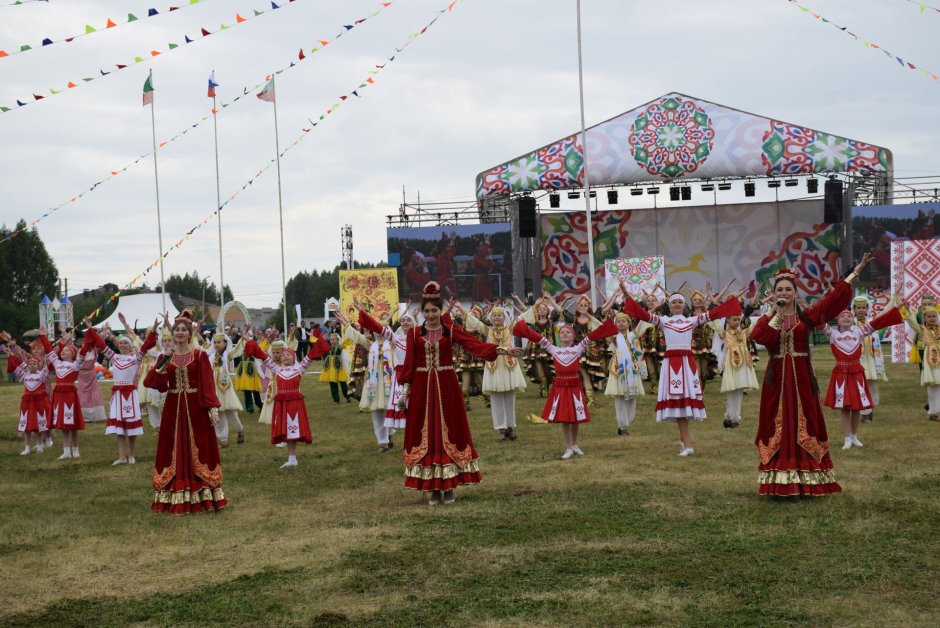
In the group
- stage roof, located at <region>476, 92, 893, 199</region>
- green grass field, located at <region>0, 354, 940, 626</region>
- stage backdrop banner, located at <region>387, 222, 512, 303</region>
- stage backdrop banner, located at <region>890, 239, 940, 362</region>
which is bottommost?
green grass field, located at <region>0, 354, 940, 626</region>

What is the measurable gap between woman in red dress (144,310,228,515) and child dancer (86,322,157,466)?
4157 mm

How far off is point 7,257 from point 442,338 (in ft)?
203

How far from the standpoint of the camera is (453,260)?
38.2 metres

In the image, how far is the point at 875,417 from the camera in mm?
16500

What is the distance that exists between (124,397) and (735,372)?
30.4 feet

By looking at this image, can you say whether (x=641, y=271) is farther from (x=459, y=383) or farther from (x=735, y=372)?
(x=459, y=383)

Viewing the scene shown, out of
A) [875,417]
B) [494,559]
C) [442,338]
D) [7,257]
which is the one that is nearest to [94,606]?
[494,559]

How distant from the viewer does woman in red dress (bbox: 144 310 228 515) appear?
1105cm

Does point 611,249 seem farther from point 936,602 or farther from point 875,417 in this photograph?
point 936,602

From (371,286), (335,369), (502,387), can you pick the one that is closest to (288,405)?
(502,387)

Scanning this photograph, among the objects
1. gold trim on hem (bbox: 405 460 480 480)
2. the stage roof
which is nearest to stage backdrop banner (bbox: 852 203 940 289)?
the stage roof

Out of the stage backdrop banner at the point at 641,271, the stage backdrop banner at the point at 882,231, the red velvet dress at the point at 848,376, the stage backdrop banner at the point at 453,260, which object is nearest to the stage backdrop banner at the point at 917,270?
the stage backdrop banner at the point at 641,271

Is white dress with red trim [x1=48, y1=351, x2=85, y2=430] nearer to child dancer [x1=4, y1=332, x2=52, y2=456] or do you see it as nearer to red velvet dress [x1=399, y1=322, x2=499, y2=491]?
child dancer [x1=4, y1=332, x2=52, y2=456]

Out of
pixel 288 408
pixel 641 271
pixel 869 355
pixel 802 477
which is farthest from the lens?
pixel 641 271
